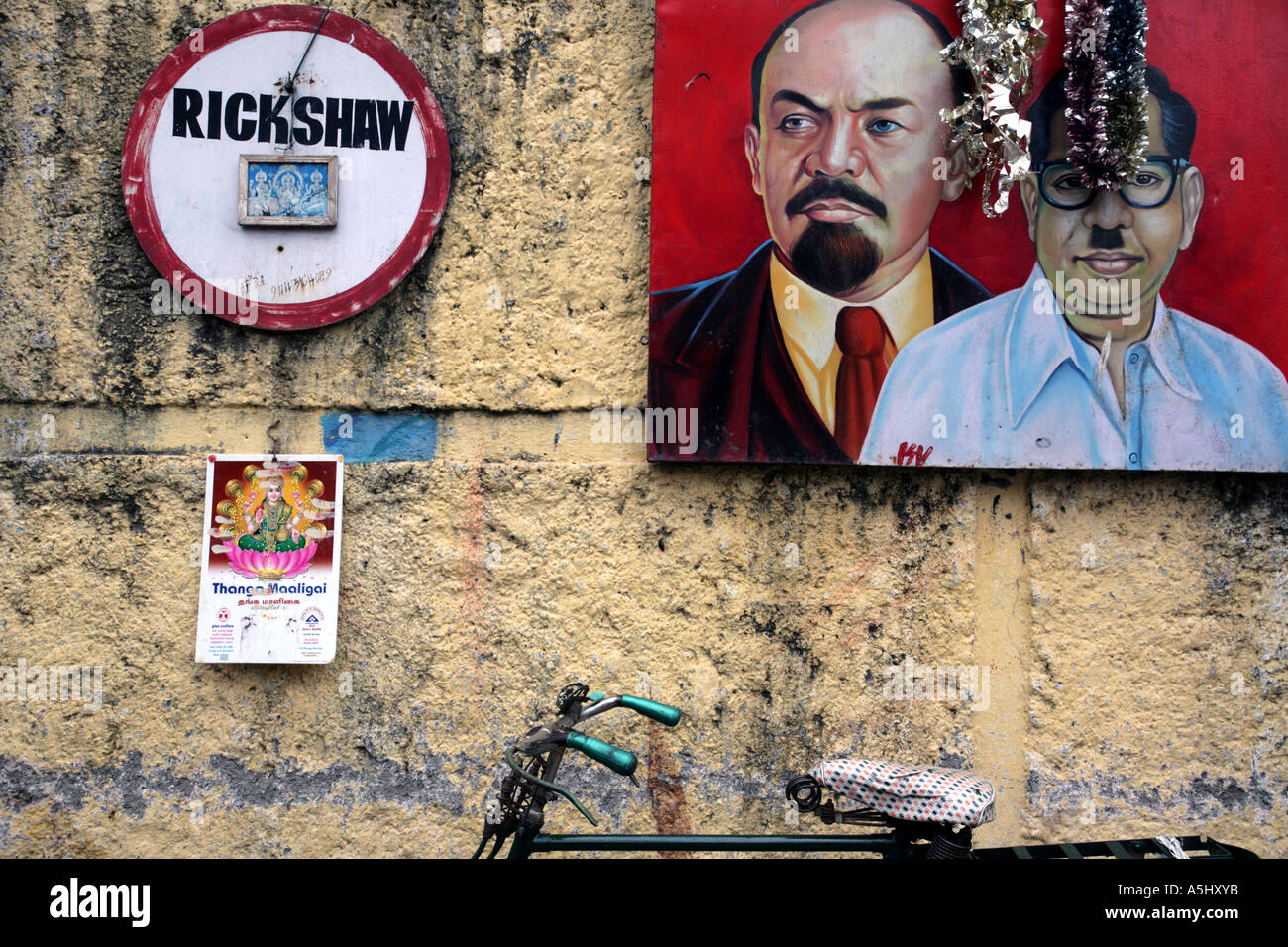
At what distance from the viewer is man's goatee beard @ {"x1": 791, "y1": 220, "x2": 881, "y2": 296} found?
2.63 m

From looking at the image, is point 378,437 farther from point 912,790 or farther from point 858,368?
point 912,790

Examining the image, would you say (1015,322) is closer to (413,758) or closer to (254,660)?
(413,758)

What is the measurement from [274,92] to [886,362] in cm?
190

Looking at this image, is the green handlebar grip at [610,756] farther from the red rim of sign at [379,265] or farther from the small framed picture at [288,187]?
the small framed picture at [288,187]

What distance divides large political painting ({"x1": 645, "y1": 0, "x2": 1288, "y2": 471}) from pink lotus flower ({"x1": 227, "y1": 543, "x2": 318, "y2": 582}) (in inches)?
40.2

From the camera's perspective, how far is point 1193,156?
2.62 m

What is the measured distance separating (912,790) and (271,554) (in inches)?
70.7

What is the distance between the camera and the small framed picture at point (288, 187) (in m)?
2.62

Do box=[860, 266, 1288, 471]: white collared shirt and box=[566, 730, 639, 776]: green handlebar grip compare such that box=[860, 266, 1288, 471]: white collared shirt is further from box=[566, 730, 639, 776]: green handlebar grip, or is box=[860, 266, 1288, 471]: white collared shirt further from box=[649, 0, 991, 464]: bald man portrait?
box=[566, 730, 639, 776]: green handlebar grip

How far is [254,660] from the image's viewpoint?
2.57 meters
